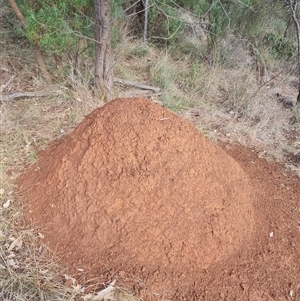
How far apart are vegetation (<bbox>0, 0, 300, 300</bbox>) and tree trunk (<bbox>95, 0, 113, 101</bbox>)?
0.15 meters

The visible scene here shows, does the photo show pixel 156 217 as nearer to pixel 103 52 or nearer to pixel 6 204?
pixel 6 204

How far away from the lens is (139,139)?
7.28 feet

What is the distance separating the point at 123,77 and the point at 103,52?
90 cm

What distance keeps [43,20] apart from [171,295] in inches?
114

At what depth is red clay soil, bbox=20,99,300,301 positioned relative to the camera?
79.2 inches

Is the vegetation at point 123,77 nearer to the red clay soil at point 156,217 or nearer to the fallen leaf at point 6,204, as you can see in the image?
the fallen leaf at point 6,204

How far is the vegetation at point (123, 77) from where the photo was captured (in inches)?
84.0

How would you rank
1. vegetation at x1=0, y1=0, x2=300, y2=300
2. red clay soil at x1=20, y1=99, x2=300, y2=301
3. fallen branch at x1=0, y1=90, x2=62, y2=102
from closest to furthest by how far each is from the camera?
red clay soil at x1=20, y1=99, x2=300, y2=301, vegetation at x1=0, y1=0, x2=300, y2=300, fallen branch at x1=0, y1=90, x2=62, y2=102

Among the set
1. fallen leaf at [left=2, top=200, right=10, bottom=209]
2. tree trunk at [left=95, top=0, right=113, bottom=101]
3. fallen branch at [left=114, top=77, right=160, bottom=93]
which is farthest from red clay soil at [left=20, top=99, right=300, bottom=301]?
fallen branch at [left=114, top=77, right=160, bottom=93]

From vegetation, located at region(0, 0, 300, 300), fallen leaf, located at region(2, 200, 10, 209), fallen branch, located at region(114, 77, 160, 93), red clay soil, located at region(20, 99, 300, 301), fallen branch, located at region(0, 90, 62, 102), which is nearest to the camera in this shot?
red clay soil, located at region(20, 99, 300, 301)

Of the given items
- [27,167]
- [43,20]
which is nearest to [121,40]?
[43,20]

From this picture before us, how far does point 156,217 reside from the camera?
2143 millimetres

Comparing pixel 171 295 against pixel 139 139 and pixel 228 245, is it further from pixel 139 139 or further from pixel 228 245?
pixel 139 139

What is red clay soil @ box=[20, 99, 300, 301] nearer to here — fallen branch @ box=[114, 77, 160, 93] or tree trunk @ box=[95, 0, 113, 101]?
tree trunk @ box=[95, 0, 113, 101]
